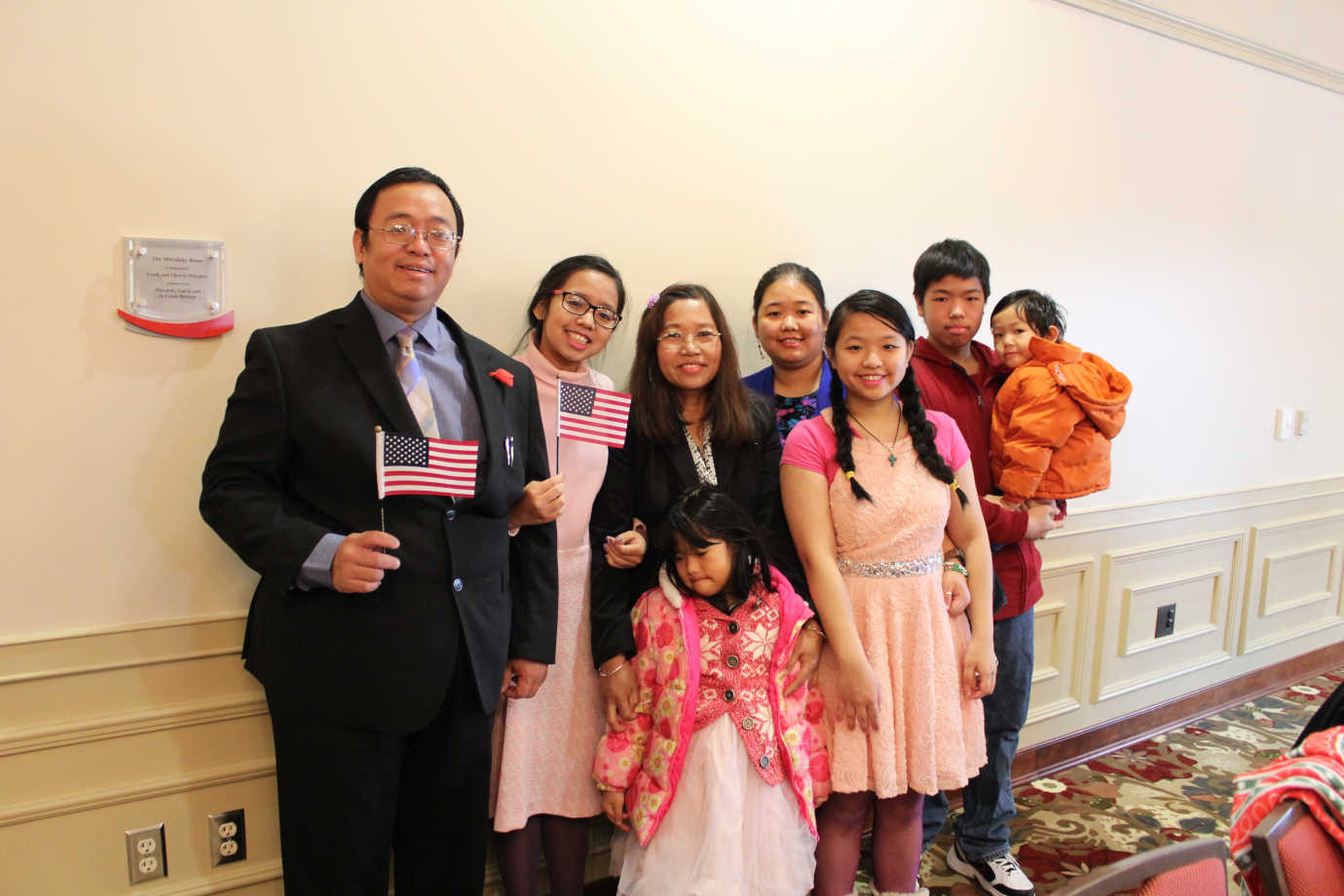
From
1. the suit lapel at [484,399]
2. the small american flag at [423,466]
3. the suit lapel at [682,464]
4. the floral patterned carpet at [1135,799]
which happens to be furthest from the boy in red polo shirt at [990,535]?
the small american flag at [423,466]

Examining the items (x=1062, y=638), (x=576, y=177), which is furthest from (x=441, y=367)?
(x=1062, y=638)

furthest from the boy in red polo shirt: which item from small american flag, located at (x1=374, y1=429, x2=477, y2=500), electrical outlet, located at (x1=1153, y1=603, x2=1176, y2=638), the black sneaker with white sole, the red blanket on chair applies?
electrical outlet, located at (x1=1153, y1=603, x2=1176, y2=638)

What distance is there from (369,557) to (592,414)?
0.57 meters

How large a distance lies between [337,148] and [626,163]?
0.72 metres

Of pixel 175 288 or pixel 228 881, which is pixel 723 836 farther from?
pixel 175 288

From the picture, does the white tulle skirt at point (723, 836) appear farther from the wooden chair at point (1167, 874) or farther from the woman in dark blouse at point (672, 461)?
the wooden chair at point (1167, 874)

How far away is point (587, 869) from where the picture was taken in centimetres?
227

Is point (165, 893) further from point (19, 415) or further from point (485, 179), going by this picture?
point (485, 179)

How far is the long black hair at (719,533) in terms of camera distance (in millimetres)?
1748

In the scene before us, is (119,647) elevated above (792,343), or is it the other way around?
(792,343)

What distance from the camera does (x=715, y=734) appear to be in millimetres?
1753

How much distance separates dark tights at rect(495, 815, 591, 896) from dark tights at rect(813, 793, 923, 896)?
1.92 feet

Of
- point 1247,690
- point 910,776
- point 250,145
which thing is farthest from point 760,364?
point 1247,690

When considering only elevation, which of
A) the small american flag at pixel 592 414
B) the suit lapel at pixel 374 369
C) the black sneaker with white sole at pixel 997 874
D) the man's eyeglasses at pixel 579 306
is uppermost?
the man's eyeglasses at pixel 579 306
